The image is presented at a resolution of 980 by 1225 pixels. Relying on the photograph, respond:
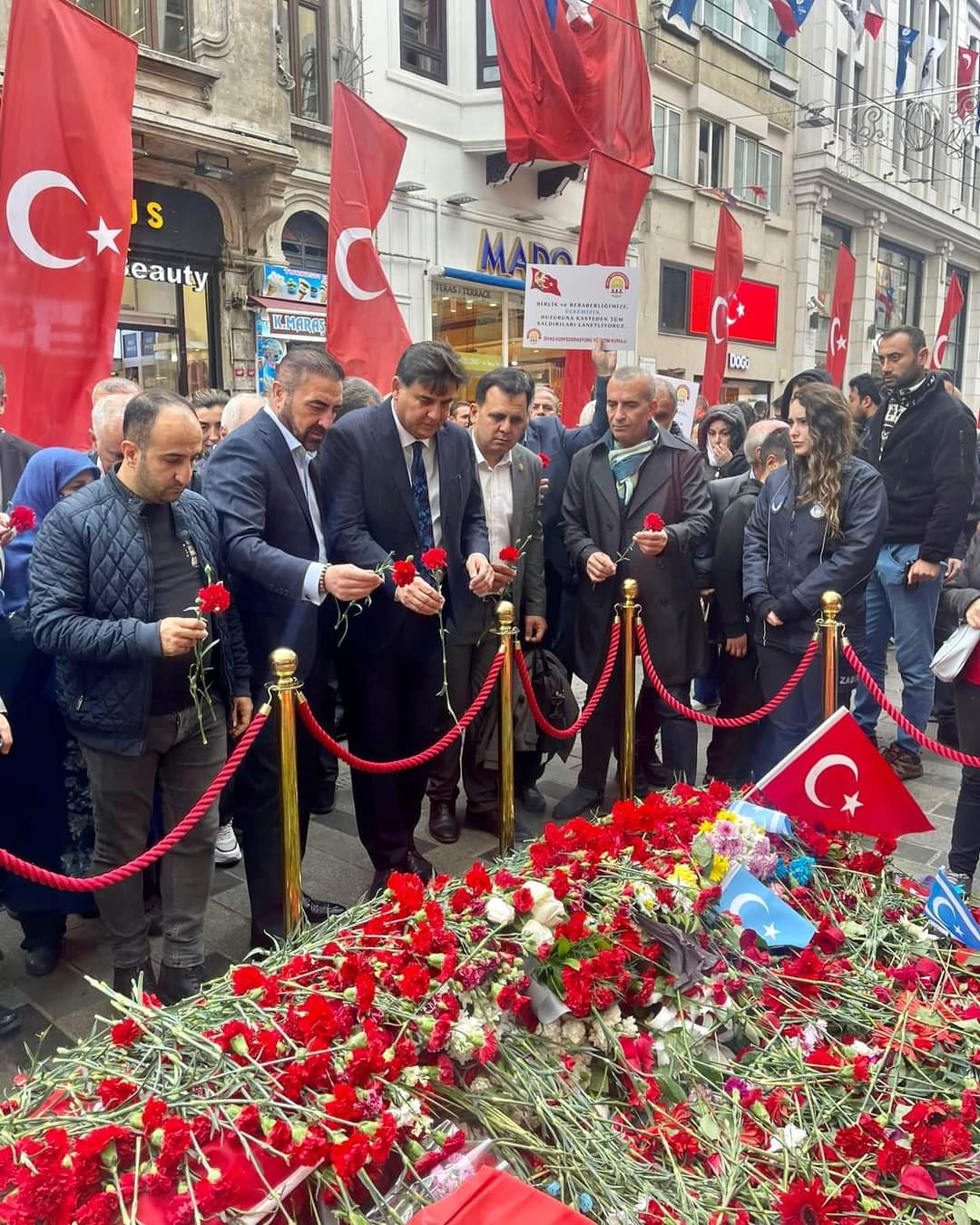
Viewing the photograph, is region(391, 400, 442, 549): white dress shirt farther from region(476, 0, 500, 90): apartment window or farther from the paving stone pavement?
region(476, 0, 500, 90): apartment window

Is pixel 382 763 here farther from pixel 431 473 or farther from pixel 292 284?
pixel 292 284

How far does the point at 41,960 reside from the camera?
11.5ft

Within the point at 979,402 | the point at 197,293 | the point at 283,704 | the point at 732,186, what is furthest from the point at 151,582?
the point at 979,402

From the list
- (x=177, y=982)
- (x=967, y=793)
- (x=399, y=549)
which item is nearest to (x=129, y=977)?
(x=177, y=982)

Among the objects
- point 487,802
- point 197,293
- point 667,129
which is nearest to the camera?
point 487,802

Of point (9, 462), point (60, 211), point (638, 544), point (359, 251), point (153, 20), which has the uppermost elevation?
point (153, 20)

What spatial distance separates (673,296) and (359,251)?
13.4 m

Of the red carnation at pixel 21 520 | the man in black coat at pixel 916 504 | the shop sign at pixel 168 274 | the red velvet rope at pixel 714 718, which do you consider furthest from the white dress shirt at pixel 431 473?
the shop sign at pixel 168 274

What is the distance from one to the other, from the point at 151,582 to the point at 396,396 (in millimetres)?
1306

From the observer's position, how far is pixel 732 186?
20.0 meters

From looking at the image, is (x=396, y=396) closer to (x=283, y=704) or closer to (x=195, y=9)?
(x=283, y=704)

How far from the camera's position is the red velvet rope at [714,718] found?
14.4 feet

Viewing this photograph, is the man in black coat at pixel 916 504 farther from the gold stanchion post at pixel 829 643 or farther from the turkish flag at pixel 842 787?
the turkish flag at pixel 842 787

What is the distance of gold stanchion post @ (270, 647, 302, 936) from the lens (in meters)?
3.12
